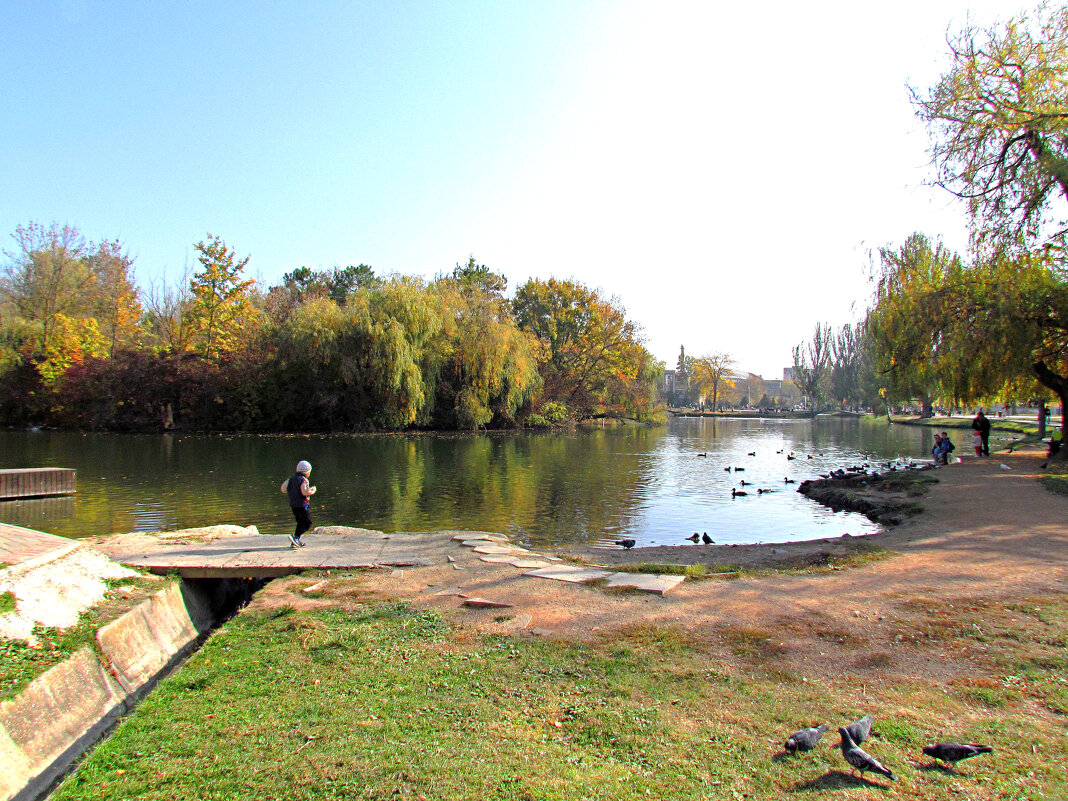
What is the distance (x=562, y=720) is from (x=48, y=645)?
14.7ft

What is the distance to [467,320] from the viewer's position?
46.3 m

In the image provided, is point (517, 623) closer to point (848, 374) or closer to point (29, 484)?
point (29, 484)

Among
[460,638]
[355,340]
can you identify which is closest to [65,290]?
[355,340]

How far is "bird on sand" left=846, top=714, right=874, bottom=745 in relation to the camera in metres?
3.91

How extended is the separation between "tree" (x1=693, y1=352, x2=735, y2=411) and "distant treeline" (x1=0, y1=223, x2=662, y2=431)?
65392mm

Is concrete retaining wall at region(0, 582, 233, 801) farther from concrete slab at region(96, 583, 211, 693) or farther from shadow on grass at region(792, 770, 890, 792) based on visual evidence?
shadow on grass at region(792, 770, 890, 792)

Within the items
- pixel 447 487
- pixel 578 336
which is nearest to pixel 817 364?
pixel 578 336

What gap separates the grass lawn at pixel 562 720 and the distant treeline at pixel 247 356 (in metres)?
36.1

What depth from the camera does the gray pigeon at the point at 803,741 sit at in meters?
3.89

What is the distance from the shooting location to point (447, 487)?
68.3 feet

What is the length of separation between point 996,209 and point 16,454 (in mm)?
39532

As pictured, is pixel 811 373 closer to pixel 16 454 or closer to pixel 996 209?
pixel 996 209

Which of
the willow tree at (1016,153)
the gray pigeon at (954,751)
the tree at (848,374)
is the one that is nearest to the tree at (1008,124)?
the willow tree at (1016,153)

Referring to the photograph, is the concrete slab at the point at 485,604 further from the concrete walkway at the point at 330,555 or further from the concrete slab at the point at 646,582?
the concrete slab at the point at 646,582
